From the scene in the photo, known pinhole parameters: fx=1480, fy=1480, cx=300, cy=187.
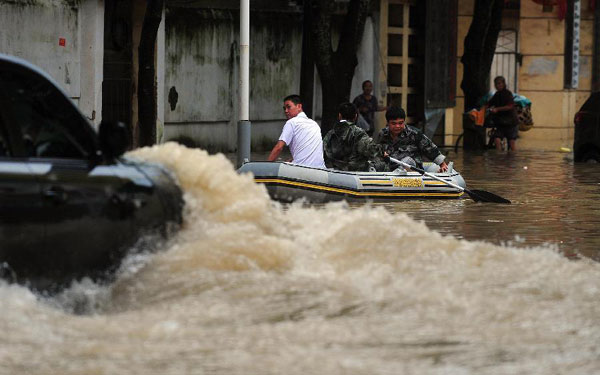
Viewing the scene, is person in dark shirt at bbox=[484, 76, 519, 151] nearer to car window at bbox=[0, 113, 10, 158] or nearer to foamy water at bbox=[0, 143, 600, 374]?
foamy water at bbox=[0, 143, 600, 374]

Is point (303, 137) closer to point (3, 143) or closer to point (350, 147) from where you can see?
point (350, 147)

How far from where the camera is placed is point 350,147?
18.3 m

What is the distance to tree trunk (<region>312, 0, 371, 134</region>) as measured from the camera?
2494 cm

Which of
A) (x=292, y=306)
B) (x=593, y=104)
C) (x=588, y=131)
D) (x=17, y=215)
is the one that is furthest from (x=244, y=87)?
(x=17, y=215)

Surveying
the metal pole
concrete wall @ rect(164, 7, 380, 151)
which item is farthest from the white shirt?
concrete wall @ rect(164, 7, 380, 151)

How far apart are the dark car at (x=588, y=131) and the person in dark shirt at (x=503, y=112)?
146 inches

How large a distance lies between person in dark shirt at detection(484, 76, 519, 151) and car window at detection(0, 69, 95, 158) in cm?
2422

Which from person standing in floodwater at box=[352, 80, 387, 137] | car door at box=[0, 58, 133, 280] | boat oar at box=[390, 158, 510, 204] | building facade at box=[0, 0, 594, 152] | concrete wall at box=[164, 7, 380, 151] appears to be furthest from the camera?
person standing in floodwater at box=[352, 80, 387, 137]

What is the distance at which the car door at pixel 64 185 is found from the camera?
23.5 feet

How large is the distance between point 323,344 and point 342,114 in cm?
1119

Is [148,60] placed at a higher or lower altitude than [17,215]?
higher

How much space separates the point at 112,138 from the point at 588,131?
2085cm

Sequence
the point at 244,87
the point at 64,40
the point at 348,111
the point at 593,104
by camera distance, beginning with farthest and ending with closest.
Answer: the point at 593,104
the point at 64,40
the point at 244,87
the point at 348,111

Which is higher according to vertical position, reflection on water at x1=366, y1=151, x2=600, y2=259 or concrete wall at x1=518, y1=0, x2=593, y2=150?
concrete wall at x1=518, y1=0, x2=593, y2=150
